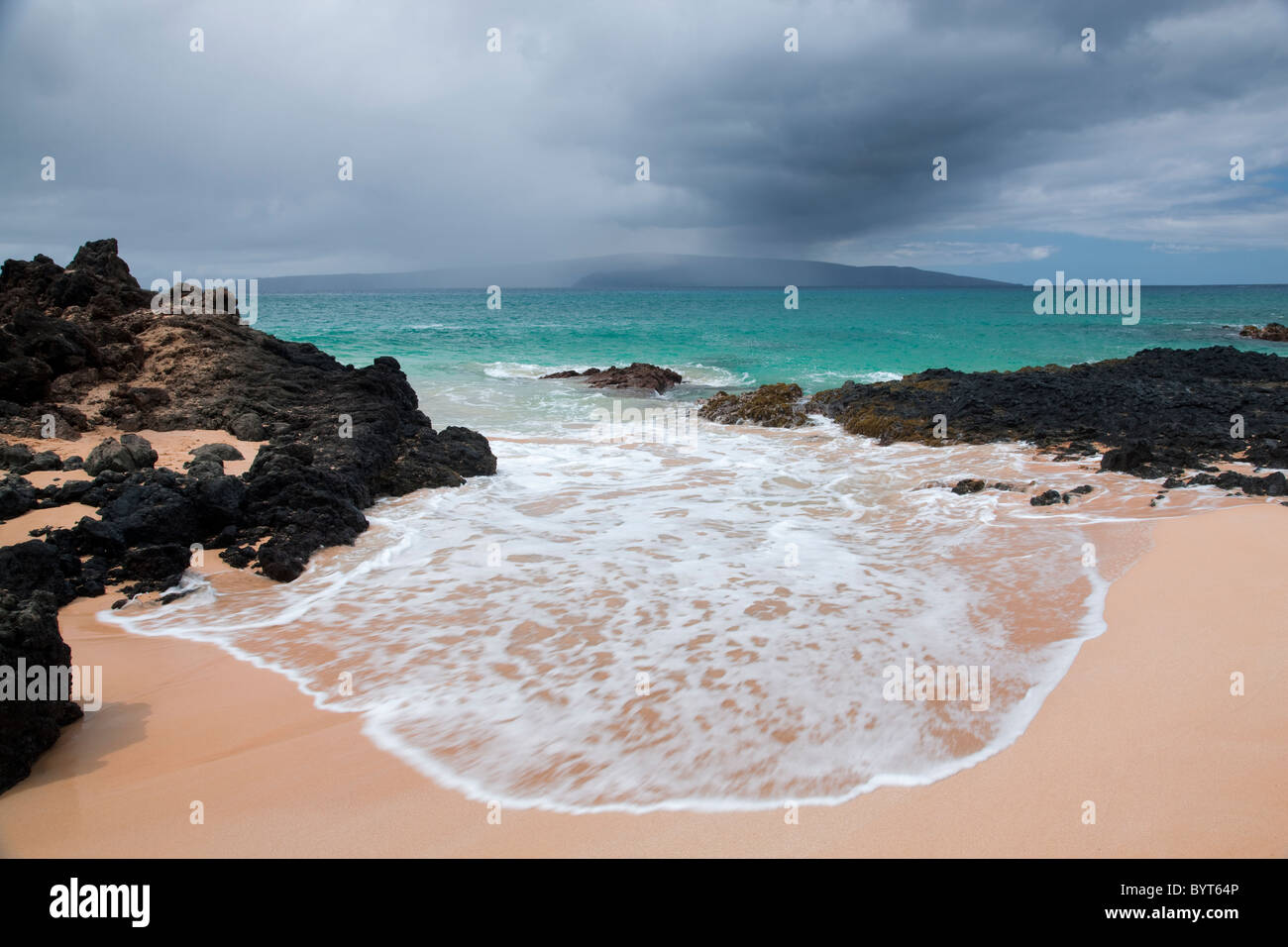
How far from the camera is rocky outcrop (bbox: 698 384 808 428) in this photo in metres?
15.5

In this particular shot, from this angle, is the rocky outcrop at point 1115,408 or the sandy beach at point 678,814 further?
the rocky outcrop at point 1115,408

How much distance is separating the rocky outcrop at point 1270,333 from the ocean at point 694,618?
37.9 meters

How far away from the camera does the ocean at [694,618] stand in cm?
352

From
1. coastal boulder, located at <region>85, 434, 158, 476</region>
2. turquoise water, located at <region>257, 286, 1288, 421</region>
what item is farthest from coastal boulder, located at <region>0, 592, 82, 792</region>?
turquoise water, located at <region>257, 286, 1288, 421</region>

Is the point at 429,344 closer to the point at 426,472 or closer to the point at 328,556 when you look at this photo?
the point at 426,472

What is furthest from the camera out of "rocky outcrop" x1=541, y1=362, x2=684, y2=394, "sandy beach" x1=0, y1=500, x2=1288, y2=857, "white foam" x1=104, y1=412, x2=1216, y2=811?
"rocky outcrop" x1=541, y1=362, x2=684, y2=394

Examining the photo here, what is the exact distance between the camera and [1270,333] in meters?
36.8

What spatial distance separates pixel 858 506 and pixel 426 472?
567 centimetres

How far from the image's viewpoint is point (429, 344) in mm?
35625

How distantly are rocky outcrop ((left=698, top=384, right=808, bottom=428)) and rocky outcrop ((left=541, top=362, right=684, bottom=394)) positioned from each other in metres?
4.63

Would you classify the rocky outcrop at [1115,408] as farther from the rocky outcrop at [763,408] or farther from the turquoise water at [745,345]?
the turquoise water at [745,345]

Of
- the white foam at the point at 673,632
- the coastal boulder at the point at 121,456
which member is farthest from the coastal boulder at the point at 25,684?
the coastal boulder at the point at 121,456

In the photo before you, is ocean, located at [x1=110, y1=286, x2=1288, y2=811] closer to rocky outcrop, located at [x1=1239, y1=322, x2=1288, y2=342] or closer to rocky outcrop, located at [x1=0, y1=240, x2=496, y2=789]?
rocky outcrop, located at [x1=0, y1=240, x2=496, y2=789]
